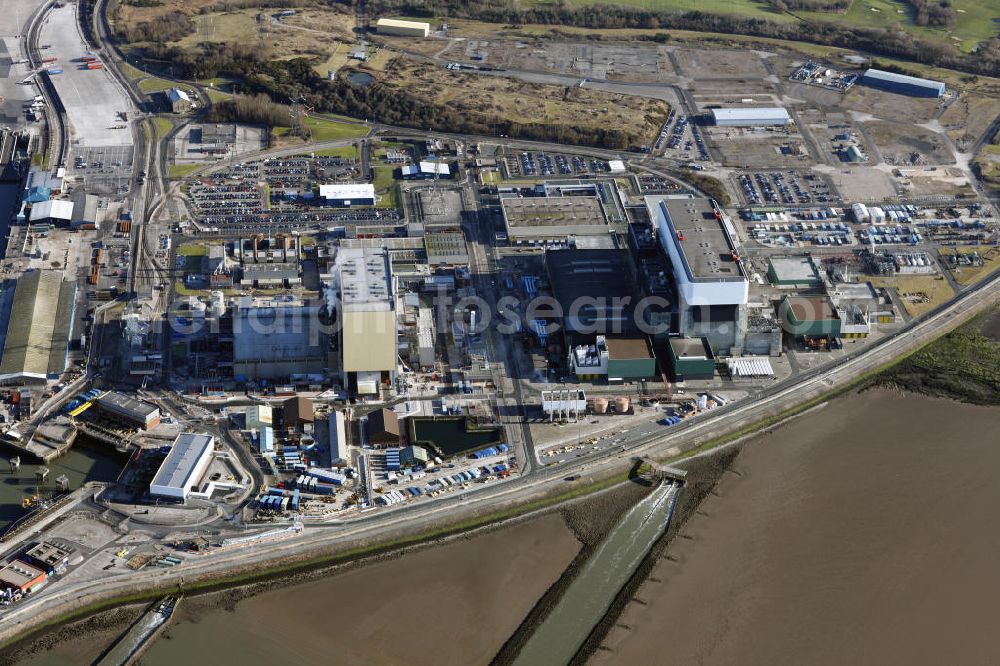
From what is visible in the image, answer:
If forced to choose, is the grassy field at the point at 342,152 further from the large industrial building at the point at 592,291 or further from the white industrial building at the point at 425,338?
the white industrial building at the point at 425,338

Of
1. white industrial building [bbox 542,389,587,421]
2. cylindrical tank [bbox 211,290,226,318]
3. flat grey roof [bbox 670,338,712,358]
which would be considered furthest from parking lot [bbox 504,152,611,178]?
white industrial building [bbox 542,389,587,421]

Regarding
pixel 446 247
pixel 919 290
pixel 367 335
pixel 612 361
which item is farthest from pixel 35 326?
pixel 919 290

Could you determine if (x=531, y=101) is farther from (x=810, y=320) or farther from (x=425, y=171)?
(x=810, y=320)

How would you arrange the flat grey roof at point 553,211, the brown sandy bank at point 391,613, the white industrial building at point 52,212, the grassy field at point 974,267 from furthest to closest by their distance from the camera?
the flat grey roof at point 553,211 < the white industrial building at point 52,212 < the grassy field at point 974,267 < the brown sandy bank at point 391,613

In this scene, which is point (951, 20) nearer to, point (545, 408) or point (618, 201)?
point (618, 201)

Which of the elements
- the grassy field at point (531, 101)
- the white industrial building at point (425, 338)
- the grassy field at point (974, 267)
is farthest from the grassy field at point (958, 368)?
the grassy field at point (531, 101)

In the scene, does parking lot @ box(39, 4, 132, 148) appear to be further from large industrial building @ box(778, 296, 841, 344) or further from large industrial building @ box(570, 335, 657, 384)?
large industrial building @ box(778, 296, 841, 344)
